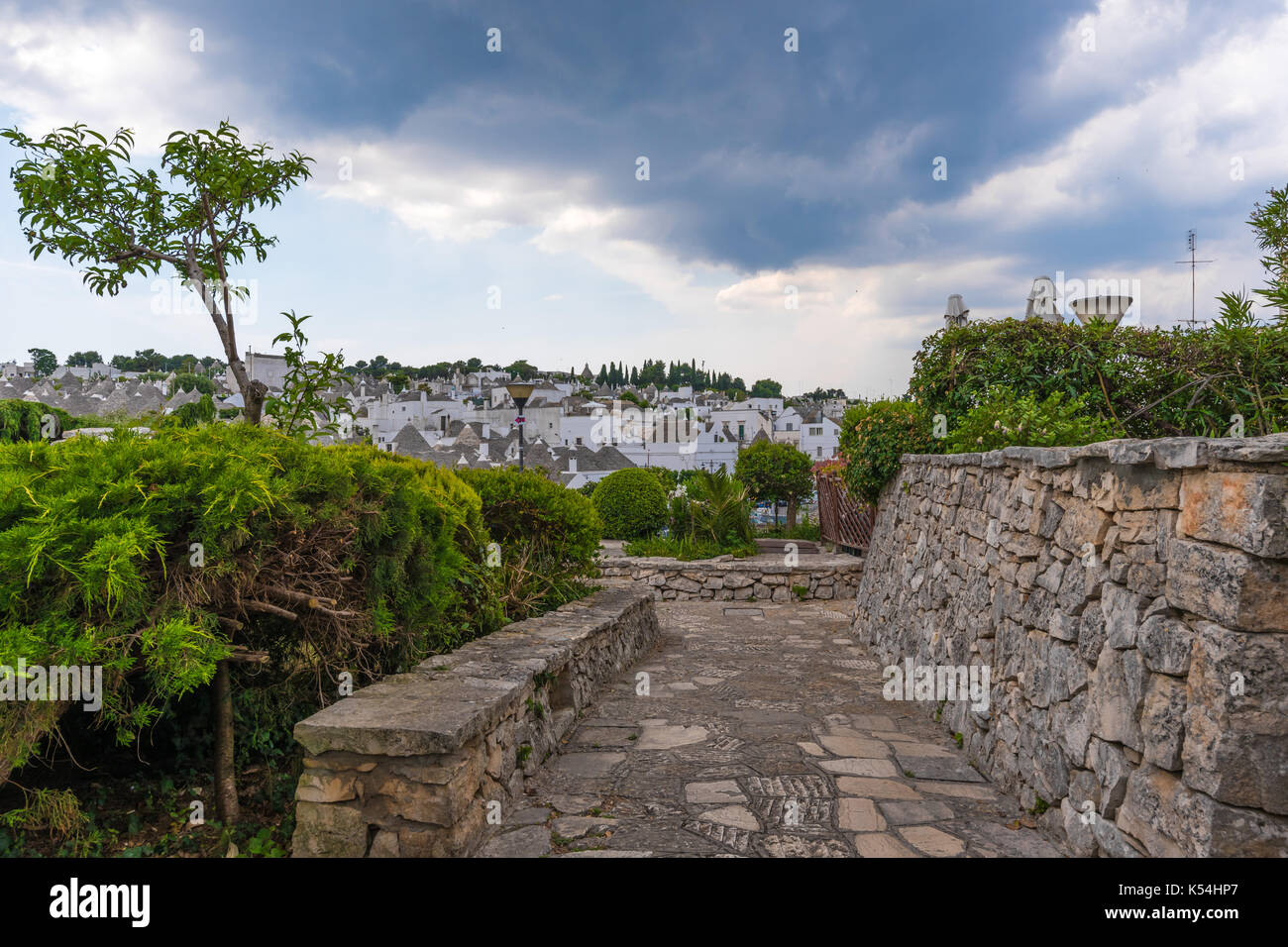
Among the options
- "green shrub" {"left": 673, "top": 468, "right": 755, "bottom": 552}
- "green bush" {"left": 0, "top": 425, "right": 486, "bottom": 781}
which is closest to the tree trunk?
"green bush" {"left": 0, "top": 425, "right": 486, "bottom": 781}

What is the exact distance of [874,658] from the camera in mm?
7145

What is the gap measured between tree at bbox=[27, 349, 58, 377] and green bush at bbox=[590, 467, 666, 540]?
93.4 metres

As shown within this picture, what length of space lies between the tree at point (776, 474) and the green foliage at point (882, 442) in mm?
5828

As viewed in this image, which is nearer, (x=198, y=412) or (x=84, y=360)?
(x=198, y=412)

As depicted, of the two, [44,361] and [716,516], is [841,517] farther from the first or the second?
[44,361]

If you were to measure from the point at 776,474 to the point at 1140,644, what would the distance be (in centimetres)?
1247

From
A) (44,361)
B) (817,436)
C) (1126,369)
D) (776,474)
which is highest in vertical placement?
(44,361)

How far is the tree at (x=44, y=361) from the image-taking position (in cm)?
8294

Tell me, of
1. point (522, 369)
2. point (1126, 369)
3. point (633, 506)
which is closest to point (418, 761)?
point (1126, 369)

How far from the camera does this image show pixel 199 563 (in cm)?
271

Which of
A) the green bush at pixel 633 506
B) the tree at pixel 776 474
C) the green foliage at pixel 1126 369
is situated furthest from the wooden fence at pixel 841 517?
the green foliage at pixel 1126 369

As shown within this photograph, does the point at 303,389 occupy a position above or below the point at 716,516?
above

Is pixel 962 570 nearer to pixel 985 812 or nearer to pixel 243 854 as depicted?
pixel 985 812

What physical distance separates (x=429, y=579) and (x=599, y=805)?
1.43 meters
